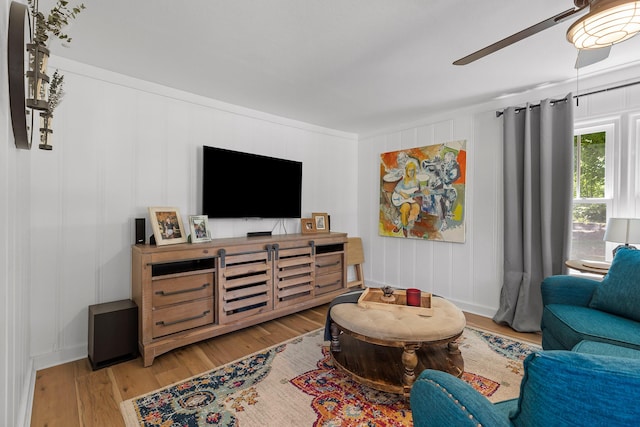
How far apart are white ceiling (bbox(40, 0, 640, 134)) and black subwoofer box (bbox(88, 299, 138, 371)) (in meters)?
1.98

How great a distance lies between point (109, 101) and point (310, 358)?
2.76 meters

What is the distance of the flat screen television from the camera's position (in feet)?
10.0

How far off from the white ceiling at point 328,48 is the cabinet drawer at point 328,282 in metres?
2.05

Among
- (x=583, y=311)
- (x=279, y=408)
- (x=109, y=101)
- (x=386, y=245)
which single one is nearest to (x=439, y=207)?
(x=386, y=245)

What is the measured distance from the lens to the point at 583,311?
1.94 meters

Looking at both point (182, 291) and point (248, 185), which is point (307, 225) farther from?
point (182, 291)

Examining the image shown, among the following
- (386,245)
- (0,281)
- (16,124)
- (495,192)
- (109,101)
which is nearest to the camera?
(0,281)

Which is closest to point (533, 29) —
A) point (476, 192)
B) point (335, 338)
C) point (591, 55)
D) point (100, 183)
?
point (591, 55)

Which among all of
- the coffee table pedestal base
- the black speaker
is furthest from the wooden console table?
the coffee table pedestal base

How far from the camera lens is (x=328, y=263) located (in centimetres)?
368

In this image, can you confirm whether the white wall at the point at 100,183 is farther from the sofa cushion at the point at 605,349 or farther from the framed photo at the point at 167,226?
the sofa cushion at the point at 605,349

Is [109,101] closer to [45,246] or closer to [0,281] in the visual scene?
[45,246]

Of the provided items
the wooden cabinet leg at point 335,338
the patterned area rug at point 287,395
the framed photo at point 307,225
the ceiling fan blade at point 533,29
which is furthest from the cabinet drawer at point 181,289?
the ceiling fan blade at point 533,29

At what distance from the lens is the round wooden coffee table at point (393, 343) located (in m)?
1.73
